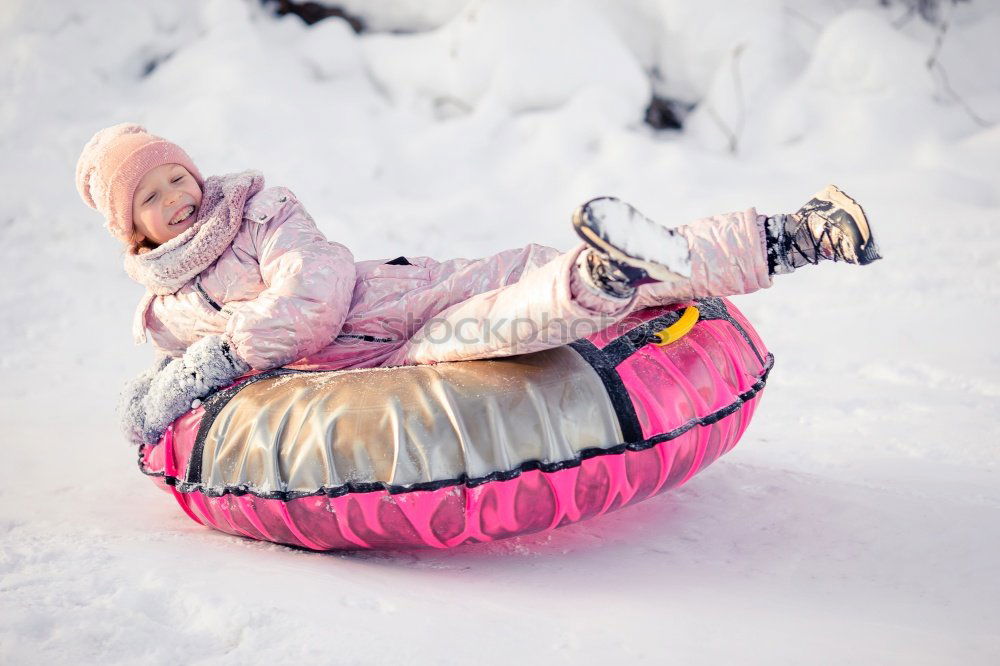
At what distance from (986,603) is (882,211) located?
2486 mm

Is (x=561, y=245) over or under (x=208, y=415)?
under

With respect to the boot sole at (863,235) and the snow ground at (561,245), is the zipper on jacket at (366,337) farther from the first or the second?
the boot sole at (863,235)

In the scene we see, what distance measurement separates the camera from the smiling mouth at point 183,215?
1.92 metres

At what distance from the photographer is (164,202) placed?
6.24 feet

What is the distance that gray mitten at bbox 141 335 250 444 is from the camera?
5.74 ft

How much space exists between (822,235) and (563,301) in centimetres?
47

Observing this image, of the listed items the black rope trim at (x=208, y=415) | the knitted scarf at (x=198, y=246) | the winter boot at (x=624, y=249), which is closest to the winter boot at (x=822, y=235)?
the winter boot at (x=624, y=249)

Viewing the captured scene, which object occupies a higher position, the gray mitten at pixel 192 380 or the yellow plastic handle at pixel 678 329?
the yellow plastic handle at pixel 678 329

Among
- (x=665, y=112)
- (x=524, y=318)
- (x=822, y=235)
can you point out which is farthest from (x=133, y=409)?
(x=665, y=112)

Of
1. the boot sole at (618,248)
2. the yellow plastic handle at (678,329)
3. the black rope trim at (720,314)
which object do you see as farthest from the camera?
the black rope trim at (720,314)

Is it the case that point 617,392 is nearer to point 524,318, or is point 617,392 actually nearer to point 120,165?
point 524,318

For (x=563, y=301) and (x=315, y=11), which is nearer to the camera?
(x=563, y=301)

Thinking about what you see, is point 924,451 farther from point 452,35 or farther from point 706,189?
point 452,35

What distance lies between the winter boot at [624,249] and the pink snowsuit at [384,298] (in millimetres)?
43
